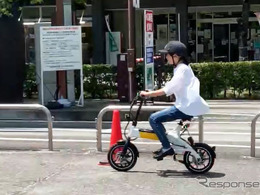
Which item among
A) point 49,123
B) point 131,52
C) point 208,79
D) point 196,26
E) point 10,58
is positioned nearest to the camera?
point 49,123

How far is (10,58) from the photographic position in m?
16.3

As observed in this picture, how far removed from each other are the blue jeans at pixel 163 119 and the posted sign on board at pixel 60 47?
8.52m

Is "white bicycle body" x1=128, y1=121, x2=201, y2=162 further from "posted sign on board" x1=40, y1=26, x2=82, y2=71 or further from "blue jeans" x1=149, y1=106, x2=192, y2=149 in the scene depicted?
"posted sign on board" x1=40, y1=26, x2=82, y2=71

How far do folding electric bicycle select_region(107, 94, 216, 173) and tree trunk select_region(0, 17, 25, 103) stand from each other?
933 centimetres

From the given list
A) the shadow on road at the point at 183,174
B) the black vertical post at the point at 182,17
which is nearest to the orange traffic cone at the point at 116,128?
the shadow on road at the point at 183,174

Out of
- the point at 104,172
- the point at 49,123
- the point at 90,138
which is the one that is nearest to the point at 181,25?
the point at 90,138

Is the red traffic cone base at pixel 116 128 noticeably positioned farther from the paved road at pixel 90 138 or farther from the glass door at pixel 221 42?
the glass door at pixel 221 42

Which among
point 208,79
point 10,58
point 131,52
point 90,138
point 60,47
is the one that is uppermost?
point 60,47

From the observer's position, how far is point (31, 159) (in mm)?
8664

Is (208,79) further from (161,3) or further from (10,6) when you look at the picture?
(161,3)

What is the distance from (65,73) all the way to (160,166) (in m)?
8.66

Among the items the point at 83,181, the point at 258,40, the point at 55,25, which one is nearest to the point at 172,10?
the point at 258,40

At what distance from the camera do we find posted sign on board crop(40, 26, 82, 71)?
1531cm

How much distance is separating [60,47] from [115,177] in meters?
8.73
